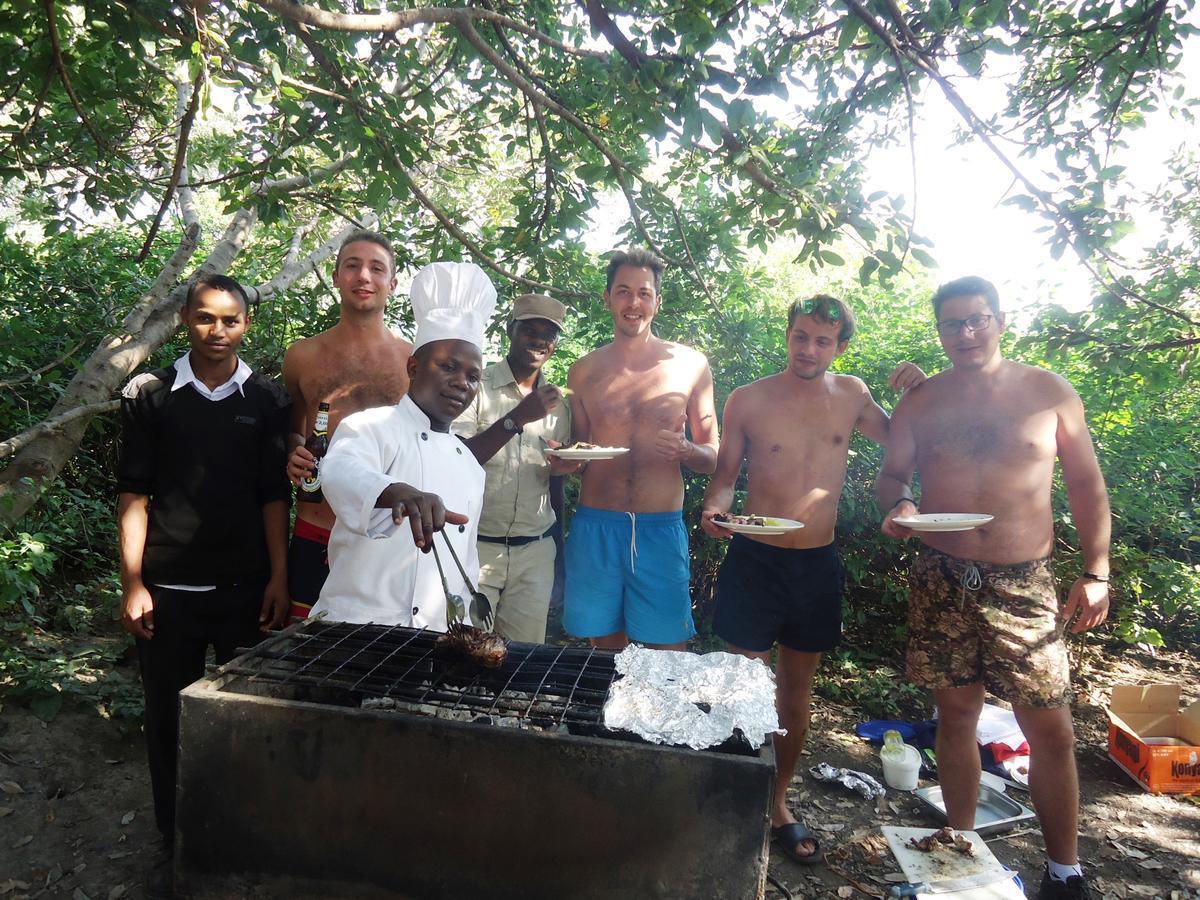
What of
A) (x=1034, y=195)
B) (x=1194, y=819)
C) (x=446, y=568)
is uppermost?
(x=1034, y=195)

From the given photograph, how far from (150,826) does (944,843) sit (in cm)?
388

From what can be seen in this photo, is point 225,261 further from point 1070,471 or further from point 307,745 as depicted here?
point 1070,471

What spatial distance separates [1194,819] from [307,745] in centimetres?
494

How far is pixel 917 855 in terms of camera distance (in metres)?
3.10

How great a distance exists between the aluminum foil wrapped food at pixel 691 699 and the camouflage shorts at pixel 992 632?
1.52 meters

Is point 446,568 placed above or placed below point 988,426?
below

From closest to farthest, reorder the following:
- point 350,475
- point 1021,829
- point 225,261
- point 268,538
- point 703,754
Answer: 1. point 703,754
2. point 350,475
3. point 268,538
4. point 1021,829
5. point 225,261

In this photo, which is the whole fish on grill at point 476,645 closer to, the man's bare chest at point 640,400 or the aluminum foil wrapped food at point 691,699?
the aluminum foil wrapped food at point 691,699

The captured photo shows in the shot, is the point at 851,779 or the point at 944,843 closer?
the point at 944,843

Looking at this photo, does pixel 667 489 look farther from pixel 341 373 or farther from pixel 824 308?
pixel 341 373

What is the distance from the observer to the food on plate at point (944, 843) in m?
3.10

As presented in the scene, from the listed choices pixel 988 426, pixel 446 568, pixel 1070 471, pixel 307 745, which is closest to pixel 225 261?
pixel 446 568

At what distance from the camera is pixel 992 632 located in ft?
10.5

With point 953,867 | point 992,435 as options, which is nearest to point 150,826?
point 953,867
